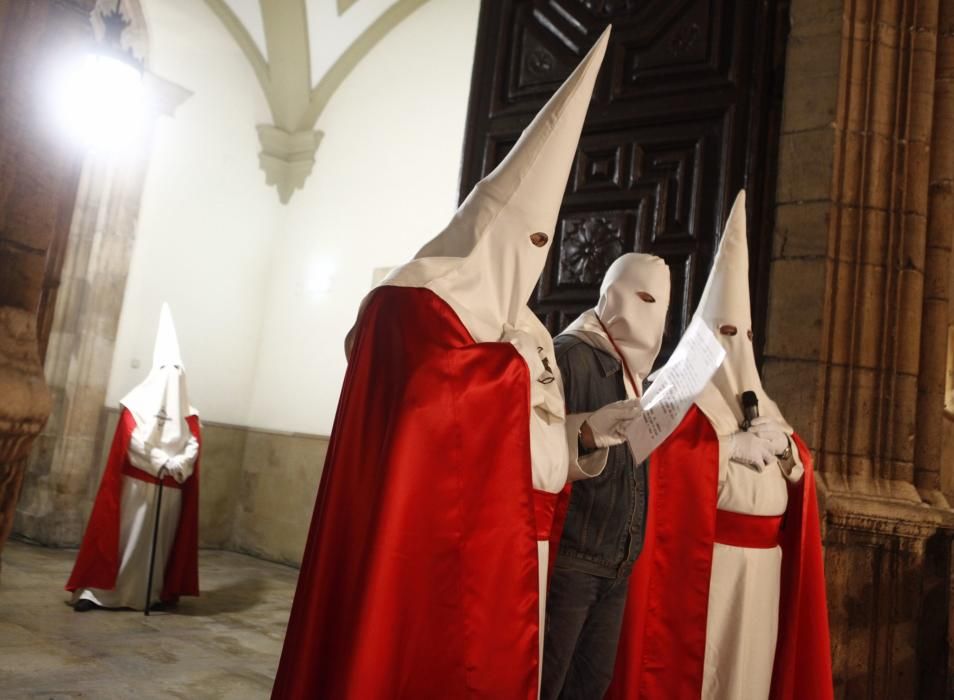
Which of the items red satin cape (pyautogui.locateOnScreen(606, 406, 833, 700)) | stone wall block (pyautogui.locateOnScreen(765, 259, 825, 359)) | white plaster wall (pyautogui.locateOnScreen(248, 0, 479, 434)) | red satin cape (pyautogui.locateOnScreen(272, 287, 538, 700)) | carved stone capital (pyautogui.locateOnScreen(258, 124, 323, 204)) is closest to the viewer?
red satin cape (pyautogui.locateOnScreen(272, 287, 538, 700))

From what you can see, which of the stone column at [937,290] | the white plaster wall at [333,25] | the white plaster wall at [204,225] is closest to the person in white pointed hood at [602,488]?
the stone column at [937,290]

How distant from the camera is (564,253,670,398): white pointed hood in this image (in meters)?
2.68

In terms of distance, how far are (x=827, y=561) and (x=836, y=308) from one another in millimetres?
1047

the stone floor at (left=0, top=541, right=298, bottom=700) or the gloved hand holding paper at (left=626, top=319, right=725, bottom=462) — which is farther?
the stone floor at (left=0, top=541, right=298, bottom=700)

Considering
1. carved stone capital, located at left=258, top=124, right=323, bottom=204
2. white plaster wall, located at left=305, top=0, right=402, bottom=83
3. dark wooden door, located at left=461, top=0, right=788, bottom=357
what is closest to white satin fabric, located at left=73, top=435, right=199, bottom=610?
dark wooden door, located at left=461, top=0, right=788, bottom=357

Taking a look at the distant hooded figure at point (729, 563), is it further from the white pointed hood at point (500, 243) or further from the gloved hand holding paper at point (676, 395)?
the white pointed hood at point (500, 243)

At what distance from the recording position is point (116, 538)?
5.70 meters

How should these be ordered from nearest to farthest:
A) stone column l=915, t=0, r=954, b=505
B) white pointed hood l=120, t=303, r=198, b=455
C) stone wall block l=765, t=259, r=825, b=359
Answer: stone wall block l=765, t=259, r=825, b=359 < stone column l=915, t=0, r=954, b=505 < white pointed hood l=120, t=303, r=198, b=455

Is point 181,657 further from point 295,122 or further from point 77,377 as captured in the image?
point 295,122

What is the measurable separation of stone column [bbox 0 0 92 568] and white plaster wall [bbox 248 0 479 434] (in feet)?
20.1

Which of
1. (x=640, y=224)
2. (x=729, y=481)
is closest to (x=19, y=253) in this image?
(x=729, y=481)

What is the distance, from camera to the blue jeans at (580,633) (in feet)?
7.84

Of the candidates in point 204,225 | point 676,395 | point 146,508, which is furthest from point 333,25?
point 676,395

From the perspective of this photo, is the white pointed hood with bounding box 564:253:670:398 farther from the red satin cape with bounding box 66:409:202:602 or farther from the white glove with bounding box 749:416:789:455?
the red satin cape with bounding box 66:409:202:602
